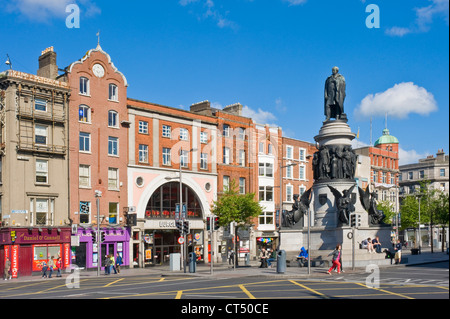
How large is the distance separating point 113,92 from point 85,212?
41.2 feet

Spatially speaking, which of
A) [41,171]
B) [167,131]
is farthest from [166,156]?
[41,171]

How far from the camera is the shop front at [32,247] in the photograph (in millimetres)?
44062

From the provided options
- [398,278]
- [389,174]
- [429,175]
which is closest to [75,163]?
[398,278]

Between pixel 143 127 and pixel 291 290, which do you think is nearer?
pixel 291 290

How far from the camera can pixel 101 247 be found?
50.0 metres

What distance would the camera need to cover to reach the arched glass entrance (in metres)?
55.6

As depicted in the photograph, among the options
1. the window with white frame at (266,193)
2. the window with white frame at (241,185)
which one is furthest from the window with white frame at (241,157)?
the window with white frame at (266,193)

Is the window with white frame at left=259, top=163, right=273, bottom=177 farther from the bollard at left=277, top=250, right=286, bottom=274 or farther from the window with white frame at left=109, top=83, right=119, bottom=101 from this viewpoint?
the bollard at left=277, top=250, right=286, bottom=274

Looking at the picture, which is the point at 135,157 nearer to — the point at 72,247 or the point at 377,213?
the point at 72,247

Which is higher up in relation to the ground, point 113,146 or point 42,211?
point 113,146

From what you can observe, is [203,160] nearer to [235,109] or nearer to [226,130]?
[226,130]

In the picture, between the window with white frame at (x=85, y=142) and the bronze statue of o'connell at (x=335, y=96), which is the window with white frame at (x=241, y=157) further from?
the bronze statue of o'connell at (x=335, y=96)

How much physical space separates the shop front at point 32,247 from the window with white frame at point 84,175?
15.4 feet
